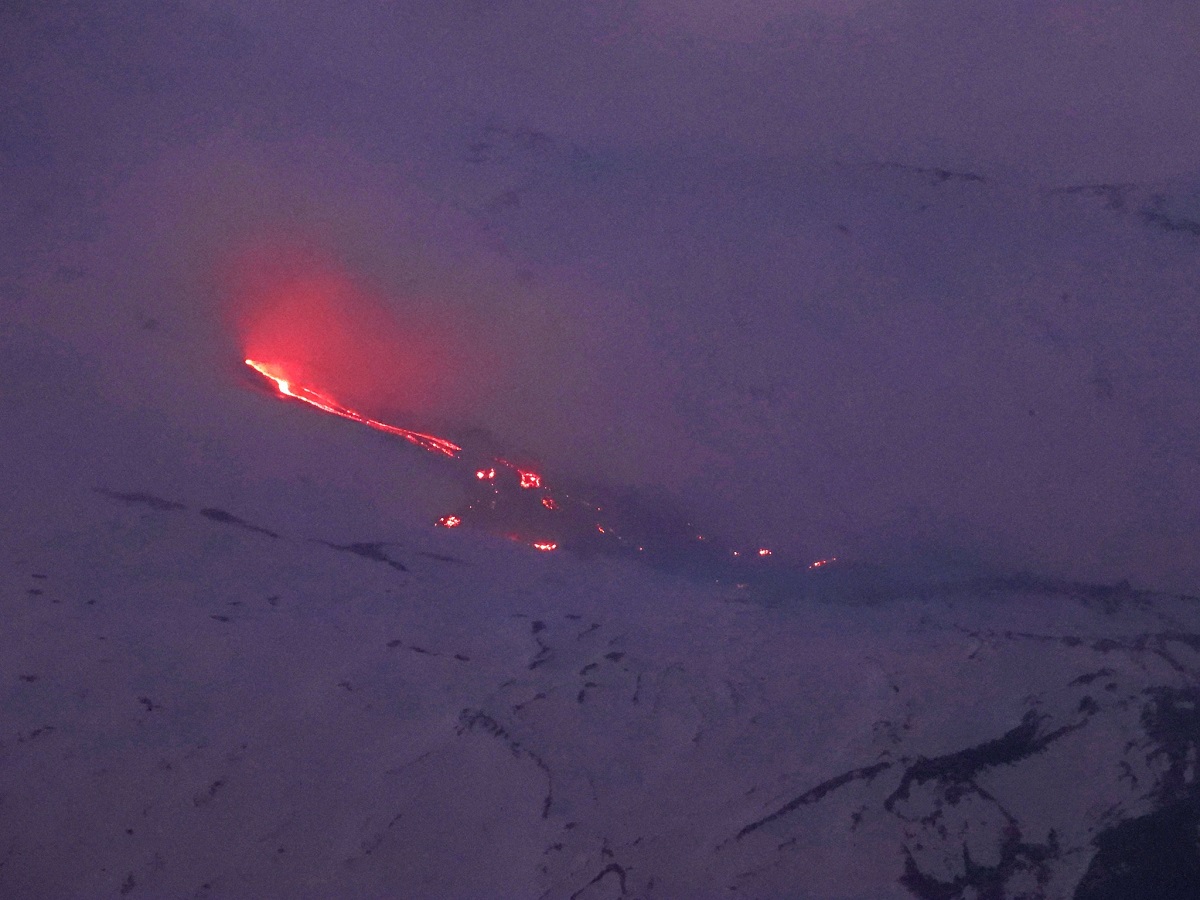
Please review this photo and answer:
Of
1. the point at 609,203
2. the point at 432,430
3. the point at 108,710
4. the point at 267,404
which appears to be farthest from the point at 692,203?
the point at 108,710

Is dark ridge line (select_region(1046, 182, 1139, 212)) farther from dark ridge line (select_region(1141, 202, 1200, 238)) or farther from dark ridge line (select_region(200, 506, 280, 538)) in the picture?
dark ridge line (select_region(200, 506, 280, 538))

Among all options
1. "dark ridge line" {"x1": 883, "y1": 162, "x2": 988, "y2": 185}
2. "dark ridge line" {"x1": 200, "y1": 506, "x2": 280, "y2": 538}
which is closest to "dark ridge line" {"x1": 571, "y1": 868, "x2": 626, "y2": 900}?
"dark ridge line" {"x1": 200, "y1": 506, "x2": 280, "y2": 538}

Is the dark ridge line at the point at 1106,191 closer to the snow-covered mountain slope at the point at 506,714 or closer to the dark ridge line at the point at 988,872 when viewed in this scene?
the snow-covered mountain slope at the point at 506,714

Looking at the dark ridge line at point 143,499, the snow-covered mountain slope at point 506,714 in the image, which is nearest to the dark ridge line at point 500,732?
the snow-covered mountain slope at point 506,714

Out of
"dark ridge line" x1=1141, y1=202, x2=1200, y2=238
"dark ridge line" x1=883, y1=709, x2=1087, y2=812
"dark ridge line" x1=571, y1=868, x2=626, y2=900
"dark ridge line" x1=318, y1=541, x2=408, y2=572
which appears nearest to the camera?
"dark ridge line" x1=571, y1=868, x2=626, y2=900

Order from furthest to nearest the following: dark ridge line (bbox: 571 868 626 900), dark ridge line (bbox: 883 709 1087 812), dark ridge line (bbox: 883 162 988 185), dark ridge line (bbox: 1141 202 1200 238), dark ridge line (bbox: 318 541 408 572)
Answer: dark ridge line (bbox: 883 162 988 185) < dark ridge line (bbox: 1141 202 1200 238) < dark ridge line (bbox: 318 541 408 572) < dark ridge line (bbox: 883 709 1087 812) < dark ridge line (bbox: 571 868 626 900)

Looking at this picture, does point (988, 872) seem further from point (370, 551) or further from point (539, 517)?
point (370, 551)
